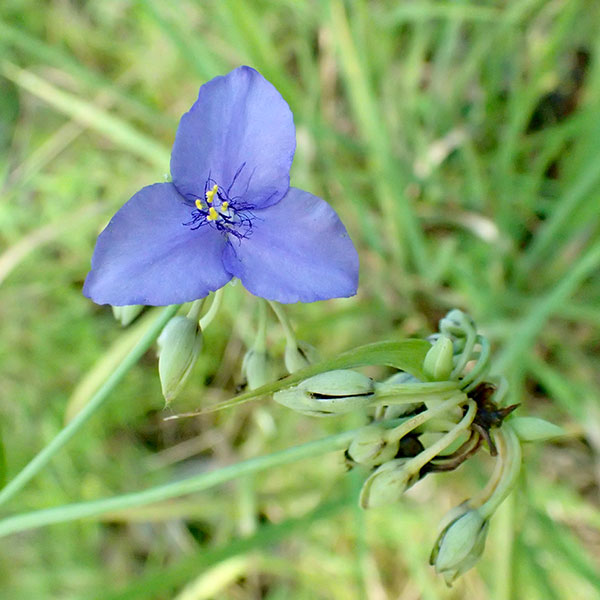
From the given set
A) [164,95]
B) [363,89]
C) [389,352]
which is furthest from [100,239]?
[164,95]

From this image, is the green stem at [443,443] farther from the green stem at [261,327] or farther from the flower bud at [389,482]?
the green stem at [261,327]

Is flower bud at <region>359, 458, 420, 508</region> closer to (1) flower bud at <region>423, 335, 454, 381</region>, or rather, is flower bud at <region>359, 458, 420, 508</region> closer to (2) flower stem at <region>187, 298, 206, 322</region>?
(1) flower bud at <region>423, 335, 454, 381</region>

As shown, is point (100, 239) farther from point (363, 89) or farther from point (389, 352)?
point (363, 89)

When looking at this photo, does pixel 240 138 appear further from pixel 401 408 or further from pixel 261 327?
pixel 401 408

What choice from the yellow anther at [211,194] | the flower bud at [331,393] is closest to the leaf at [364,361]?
the flower bud at [331,393]

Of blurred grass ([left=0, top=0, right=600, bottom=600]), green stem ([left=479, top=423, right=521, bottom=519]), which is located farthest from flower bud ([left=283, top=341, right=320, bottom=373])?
blurred grass ([left=0, top=0, right=600, bottom=600])

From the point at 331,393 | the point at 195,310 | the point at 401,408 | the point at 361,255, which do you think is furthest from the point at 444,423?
the point at 361,255
